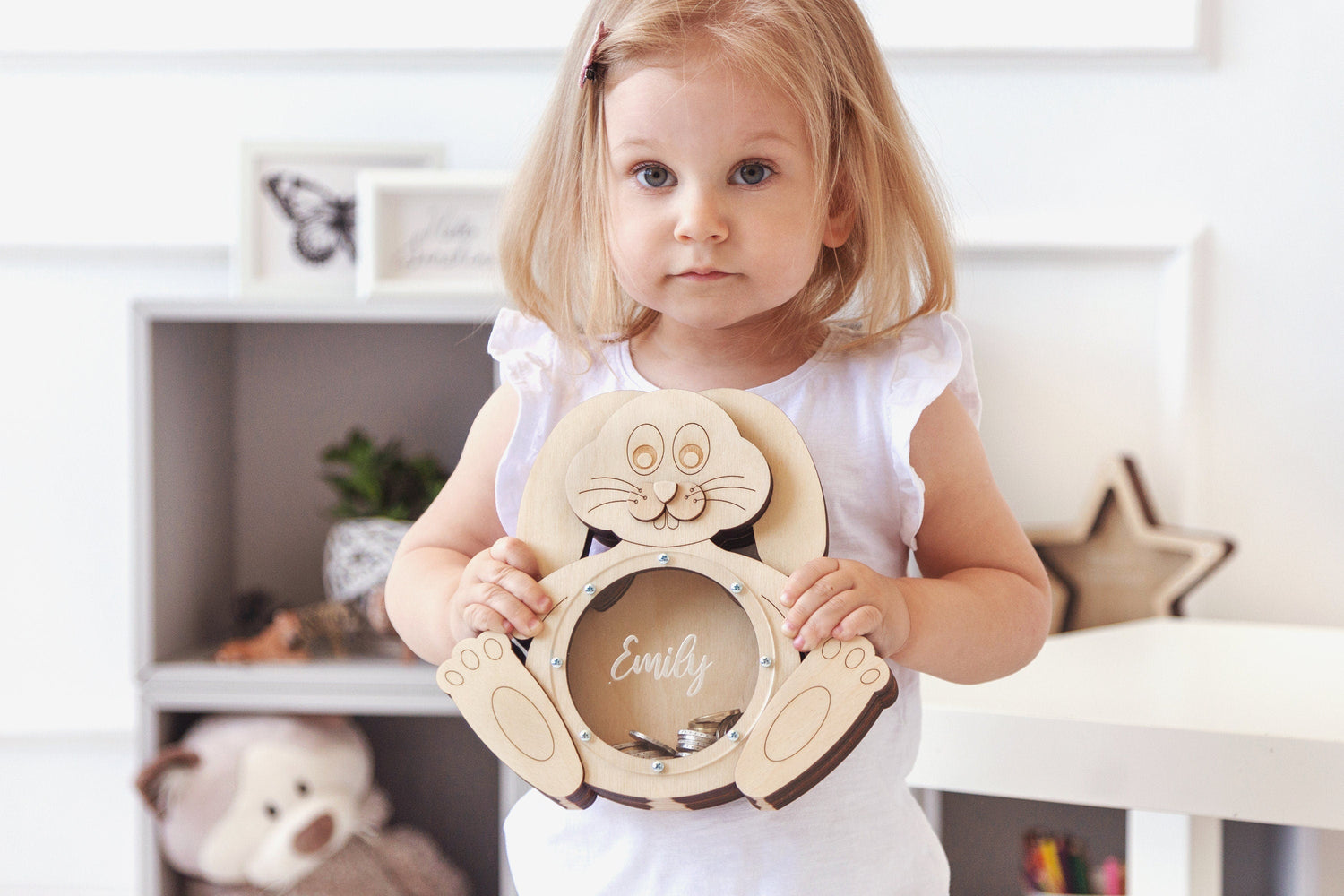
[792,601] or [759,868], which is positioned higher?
[792,601]

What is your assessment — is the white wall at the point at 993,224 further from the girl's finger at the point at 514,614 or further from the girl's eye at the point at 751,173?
the girl's finger at the point at 514,614

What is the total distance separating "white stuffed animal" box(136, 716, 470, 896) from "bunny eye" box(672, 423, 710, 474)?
77cm

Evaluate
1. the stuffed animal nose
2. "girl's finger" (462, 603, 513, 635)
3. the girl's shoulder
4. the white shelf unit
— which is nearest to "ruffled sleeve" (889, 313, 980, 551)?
the girl's shoulder

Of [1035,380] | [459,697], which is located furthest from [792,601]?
[1035,380]

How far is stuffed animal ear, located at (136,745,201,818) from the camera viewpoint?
102 centimetres

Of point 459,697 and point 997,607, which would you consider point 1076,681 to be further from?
point 459,697

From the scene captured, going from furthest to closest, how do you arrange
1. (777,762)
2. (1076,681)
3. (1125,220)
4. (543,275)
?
(1125,220)
(1076,681)
(543,275)
(777,762)

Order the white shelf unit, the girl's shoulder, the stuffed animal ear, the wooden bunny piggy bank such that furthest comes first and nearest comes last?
the white shelf unit < the stuffed animal ear < the girl's shoulder < the wooden bunny piggy bank

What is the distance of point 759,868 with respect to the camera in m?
0.52

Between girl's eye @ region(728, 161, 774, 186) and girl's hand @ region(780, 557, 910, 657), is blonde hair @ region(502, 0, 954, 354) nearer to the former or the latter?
girl's eye @ region(728, 161, 774, 186)

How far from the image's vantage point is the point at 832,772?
1.74ft

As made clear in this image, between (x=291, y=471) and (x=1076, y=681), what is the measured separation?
2.96 ft

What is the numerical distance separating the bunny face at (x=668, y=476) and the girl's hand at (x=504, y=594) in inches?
1.4

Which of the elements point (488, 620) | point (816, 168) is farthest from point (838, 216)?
point (488, 620)
